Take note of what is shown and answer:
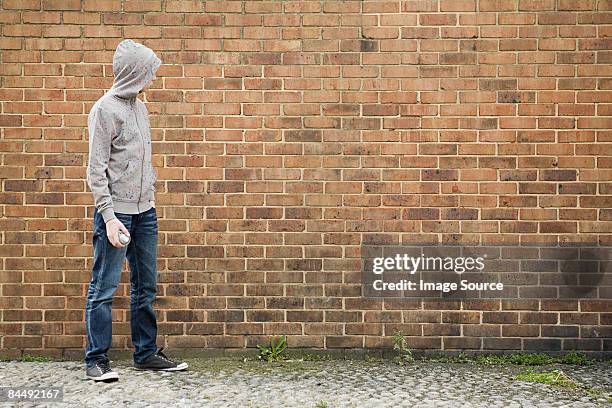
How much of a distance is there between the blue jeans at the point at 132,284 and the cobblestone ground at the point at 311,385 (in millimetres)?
216

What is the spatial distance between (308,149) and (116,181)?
1.36 metres

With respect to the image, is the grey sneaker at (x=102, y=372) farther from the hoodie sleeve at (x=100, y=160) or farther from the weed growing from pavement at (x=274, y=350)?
the weed growing from pavement at (x=274, y=350)

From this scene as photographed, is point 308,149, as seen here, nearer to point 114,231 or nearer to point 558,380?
point 114,231

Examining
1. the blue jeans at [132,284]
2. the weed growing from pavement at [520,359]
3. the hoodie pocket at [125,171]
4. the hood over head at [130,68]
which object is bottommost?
the weed growing from pavement at [520,359]

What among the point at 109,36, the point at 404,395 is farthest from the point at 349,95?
the point at 404,395

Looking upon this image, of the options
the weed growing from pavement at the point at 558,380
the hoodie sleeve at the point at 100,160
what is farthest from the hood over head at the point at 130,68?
the weed growing from pavement at the point at 558,380

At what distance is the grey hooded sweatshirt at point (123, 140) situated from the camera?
14.1 feet

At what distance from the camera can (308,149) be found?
509 centimetres

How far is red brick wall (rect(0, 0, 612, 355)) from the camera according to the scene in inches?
199

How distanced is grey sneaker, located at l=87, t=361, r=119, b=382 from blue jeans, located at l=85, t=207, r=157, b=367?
0.11 ft

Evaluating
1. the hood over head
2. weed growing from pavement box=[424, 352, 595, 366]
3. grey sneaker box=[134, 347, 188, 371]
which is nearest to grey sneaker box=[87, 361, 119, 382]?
grey sneaker box=[134, 347, 188, 371]

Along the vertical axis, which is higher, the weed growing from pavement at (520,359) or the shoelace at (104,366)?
the shoelace at (104,366)

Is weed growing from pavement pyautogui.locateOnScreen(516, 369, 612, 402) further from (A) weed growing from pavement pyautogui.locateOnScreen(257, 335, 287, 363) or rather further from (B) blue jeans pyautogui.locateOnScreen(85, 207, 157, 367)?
(B) blue jeans pyautogui.locateOnScreen(85, 207, 157, 367)

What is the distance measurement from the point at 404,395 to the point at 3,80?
11.0 feet
